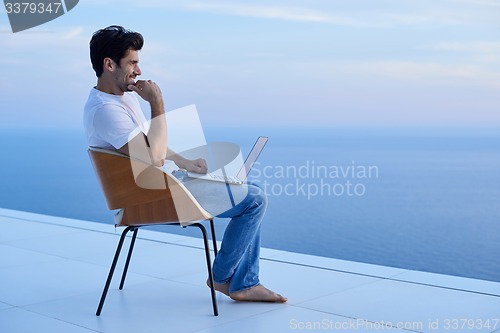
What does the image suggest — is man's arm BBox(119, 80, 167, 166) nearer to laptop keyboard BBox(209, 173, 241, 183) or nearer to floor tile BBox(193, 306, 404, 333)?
laptop keyboard BBox(209, 173, 241, 183)

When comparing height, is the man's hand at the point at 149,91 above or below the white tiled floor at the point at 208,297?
above

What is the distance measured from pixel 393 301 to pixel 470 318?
0.32m

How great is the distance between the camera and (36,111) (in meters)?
8.33

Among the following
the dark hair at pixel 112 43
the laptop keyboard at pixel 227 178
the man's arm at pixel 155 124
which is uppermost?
the dark hair at pixel 112 43

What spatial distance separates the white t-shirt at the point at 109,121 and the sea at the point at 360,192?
2387 millimetres

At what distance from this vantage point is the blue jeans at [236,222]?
8.60ft

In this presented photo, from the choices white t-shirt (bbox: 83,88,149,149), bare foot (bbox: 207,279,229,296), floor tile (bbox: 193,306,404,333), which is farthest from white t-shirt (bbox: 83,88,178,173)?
floor tile (bbox: 193,306,404,333)

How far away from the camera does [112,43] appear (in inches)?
101

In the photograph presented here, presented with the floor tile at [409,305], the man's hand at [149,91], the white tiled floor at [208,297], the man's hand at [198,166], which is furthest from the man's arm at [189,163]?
the floor tile at [409,305]

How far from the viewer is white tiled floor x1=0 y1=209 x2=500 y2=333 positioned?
2.46 m

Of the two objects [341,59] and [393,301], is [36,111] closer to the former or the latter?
[393,301]

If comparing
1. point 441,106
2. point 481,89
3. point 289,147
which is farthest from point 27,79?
point 441,106

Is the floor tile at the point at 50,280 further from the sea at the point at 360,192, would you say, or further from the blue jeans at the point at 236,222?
the sea at the point at 360,192

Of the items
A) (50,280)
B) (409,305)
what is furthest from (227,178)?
(50,280)
